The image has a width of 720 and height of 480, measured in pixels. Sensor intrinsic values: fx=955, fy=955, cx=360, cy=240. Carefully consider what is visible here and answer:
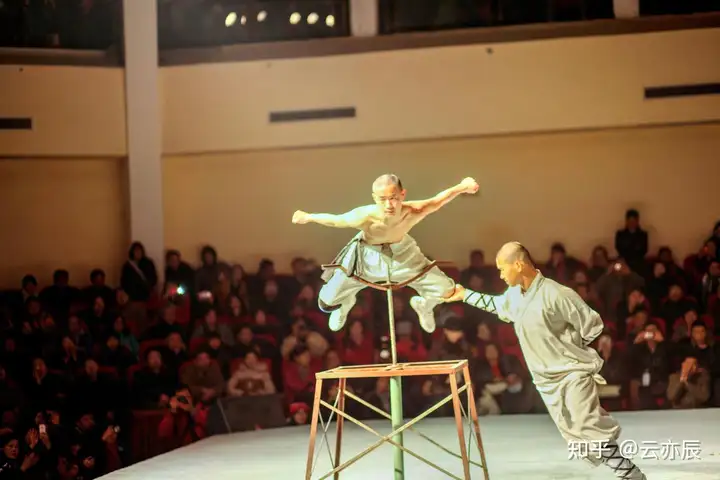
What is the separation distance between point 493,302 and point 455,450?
62.0 inches

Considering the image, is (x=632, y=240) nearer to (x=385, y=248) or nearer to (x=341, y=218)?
(x=385, y=248)

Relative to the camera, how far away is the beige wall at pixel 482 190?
8844 millimetres

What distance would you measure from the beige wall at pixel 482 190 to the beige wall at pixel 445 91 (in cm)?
41

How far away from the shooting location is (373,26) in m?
8.71

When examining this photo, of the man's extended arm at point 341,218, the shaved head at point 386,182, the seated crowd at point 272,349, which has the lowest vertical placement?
the seated crowd at point 272,349

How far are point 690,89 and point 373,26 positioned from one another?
286 cm

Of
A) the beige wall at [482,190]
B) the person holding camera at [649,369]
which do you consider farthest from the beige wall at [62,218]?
the person holding camera at [649,369]

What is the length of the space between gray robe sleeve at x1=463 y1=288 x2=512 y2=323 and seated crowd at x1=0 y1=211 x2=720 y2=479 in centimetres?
296

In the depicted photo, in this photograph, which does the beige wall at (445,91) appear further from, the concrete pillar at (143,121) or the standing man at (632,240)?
the standing man at (632,240)

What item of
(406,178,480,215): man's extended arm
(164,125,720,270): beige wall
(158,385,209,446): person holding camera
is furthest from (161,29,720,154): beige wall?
(406,178,480,215): man's extended arm

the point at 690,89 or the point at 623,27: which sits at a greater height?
the point at 623,27

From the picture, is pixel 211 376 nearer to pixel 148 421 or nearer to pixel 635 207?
pixel 148 421

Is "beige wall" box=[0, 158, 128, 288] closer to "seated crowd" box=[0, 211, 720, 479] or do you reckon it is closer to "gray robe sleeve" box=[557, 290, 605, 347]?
"seated crowd" box=[0, 211, 720, 479]

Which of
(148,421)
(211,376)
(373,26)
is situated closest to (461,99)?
(373,26)
